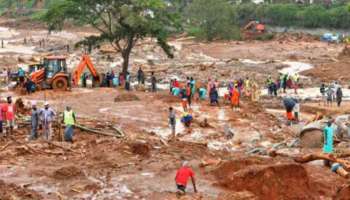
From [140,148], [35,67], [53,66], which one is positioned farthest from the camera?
[35,67]

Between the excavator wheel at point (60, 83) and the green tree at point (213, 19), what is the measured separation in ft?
123

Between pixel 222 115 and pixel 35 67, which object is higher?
pixel 35 67

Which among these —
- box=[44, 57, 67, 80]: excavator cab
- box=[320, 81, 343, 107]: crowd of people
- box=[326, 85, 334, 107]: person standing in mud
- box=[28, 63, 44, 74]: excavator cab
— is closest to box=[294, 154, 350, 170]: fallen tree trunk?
box=[320, 81, 343, 107]: crowd of people

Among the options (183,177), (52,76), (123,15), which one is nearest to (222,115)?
(52,76)

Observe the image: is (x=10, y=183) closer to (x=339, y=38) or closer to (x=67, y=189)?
(x=67, y=189)

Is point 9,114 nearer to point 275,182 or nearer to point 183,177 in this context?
point 183,177

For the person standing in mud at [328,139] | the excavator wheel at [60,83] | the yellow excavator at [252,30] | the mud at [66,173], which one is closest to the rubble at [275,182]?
the person standing in mud at [328,139]

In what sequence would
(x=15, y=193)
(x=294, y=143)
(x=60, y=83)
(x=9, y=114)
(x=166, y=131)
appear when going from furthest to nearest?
1. (x=60, y=83)
2. (x=166, y=131)
3. (x=294, y=143)
4. (x=9, y=114)
5. (x=15, y=193)

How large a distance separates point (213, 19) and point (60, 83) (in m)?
38.6

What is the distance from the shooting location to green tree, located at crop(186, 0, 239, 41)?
226ft

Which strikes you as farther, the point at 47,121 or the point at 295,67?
the point at 295,67

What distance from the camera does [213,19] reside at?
6994 cm

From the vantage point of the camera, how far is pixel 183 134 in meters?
23.6

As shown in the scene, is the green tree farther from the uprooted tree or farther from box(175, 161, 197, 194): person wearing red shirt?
box(175, 161, 197, 194): person wearing red shirt
